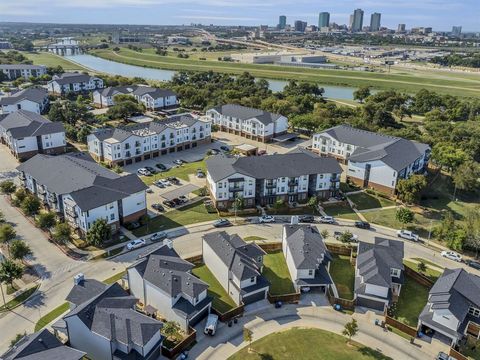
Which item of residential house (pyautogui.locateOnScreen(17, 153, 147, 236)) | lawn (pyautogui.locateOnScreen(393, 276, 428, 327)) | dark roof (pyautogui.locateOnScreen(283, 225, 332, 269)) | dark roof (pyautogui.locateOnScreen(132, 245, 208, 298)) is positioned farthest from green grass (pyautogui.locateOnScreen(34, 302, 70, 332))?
lawn (pyautogui.locateOnScreen(393, 276, 428, 327))

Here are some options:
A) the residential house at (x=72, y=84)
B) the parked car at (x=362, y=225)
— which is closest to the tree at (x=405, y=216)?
the parked car at (x=362, y=225)

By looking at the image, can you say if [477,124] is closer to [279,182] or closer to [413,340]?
[279,182]

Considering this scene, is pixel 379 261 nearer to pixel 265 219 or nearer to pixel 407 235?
pixel 407 235

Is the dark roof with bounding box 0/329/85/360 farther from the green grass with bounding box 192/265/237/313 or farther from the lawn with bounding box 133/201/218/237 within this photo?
the lawn with bounding box 133/201/218/237

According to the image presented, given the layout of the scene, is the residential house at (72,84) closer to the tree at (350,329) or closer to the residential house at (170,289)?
the residential house at (170,289)

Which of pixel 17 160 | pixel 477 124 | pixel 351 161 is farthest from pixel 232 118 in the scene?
pixel 477 124

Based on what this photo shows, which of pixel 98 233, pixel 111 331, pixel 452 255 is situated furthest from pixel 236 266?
pixel 452 255
